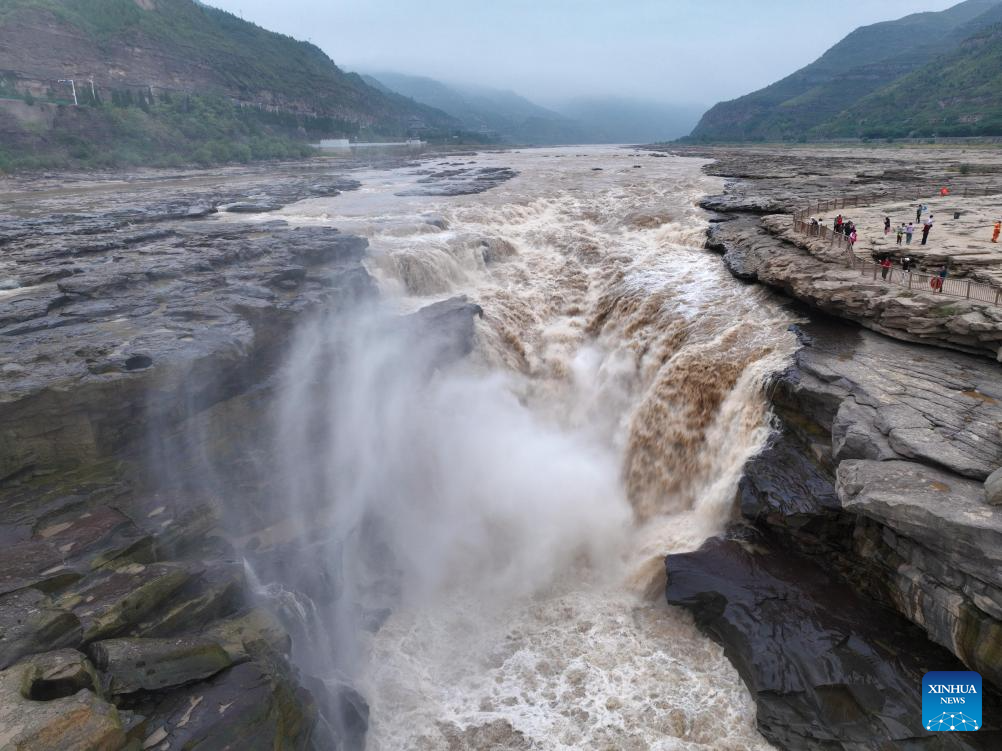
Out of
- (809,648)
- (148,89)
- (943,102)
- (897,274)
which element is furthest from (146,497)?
(943,102)

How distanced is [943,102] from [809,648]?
395 ft

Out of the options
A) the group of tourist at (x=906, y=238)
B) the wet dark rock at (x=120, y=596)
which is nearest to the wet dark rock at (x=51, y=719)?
the wet dark rock at (x=120, y=596)

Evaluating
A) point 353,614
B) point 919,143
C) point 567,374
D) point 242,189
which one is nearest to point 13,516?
point 353,614

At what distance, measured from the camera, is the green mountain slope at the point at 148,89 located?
66500 millimetres

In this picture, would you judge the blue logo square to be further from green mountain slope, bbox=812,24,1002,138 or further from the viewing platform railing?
green mountain slope, bbox=812,24,1002,138

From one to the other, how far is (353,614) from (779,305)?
1489 centimetres

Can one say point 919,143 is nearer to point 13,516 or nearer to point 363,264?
point 363,264

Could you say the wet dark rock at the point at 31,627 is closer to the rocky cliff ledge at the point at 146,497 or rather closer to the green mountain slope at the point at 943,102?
the rocky cliff ledge at the point at 146,497

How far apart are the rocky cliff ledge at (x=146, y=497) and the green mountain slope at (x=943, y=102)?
86521 millimetres

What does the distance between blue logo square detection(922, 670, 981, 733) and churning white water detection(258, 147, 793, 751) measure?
8.33 feet

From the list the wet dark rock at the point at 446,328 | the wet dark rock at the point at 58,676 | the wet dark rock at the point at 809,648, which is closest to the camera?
the wet dark rock at the point at 58,676

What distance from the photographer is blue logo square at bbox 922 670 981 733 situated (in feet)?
28.0

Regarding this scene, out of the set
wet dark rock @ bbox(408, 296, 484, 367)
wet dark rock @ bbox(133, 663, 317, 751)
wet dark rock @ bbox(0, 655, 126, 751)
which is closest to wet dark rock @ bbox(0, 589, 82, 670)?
wet dark rock @ bbox(0, 655, 126, 751)

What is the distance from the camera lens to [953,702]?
870cm
